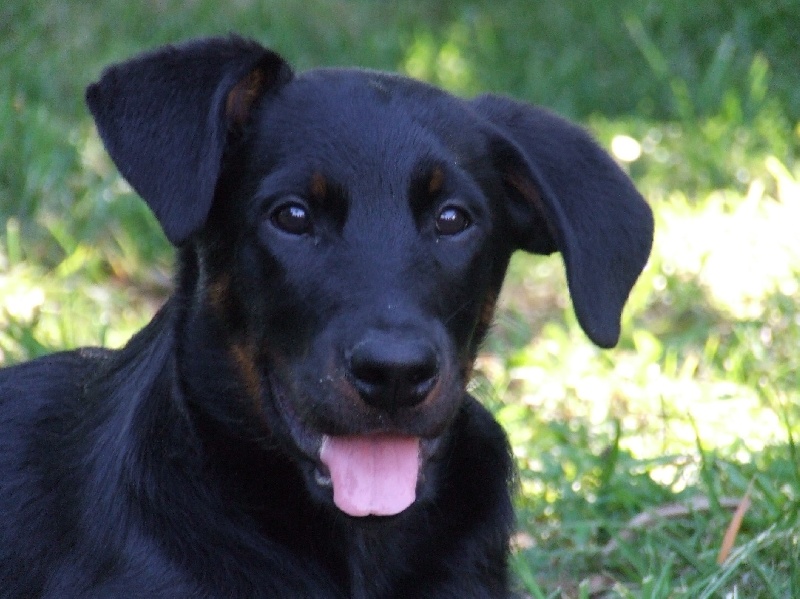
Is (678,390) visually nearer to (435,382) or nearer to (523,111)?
(523,111)

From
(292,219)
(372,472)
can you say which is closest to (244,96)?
(292,219)

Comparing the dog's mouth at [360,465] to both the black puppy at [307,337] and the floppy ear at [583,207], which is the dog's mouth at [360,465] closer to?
the black puppy at [307,337]

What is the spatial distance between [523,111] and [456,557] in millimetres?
1145

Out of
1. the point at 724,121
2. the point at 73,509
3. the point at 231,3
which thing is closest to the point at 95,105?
the point at 73,509

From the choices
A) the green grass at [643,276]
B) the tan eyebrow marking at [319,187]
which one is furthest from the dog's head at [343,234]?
the green grass at [643,276]

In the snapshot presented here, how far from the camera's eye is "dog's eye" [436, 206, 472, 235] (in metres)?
3.35

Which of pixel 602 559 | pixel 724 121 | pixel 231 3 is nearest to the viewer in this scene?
pixel 602 559

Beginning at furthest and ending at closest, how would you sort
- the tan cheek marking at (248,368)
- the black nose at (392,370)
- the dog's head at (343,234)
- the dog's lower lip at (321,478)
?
the tan cheek marking at (248,368) < the dog's lower lip at (321,478) < the dog's head at (343,234) < the black nose at (392,370)

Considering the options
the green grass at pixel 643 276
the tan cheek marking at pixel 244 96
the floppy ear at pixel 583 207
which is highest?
the tan cheek marking at pixel 244 96

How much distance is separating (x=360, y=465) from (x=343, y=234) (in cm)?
52

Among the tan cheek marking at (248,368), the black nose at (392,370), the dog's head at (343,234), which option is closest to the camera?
the black nose at (392,370)

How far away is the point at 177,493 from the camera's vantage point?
10.7 feet

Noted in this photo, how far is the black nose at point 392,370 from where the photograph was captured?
2.99 meters

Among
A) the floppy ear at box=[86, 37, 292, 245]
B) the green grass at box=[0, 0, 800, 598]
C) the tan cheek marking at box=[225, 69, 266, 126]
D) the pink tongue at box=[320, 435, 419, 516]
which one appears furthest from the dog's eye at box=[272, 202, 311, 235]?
the green grass at box=[0, 0, 800, 598]
